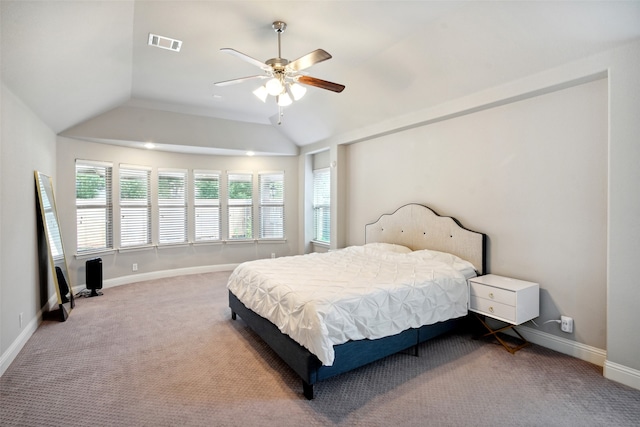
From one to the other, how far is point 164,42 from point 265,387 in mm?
3354

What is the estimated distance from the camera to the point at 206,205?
251 inches

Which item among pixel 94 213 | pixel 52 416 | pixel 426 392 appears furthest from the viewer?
pixel 94 213

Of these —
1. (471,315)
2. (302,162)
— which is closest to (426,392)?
(471,315)

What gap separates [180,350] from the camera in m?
3.09

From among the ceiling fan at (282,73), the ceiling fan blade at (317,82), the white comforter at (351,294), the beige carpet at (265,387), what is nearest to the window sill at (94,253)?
the beige carpet at (265,387)

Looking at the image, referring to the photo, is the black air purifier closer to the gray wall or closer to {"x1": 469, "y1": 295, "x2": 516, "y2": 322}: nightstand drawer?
the gray wall

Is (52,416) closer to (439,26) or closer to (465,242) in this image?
(465,242)

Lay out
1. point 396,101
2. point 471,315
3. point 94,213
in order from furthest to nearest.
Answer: point 94,213
point 396,101
point 471,315

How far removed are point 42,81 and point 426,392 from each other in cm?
432

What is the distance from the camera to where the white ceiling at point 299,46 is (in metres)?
2.40

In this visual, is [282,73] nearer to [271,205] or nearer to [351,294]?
[351,294]

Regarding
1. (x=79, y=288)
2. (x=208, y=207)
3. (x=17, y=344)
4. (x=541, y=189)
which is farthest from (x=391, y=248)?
(x=79, y=288)

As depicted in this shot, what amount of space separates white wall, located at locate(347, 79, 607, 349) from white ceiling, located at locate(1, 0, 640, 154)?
1.41 feet

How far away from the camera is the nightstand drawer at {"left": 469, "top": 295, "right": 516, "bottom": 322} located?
287cm
